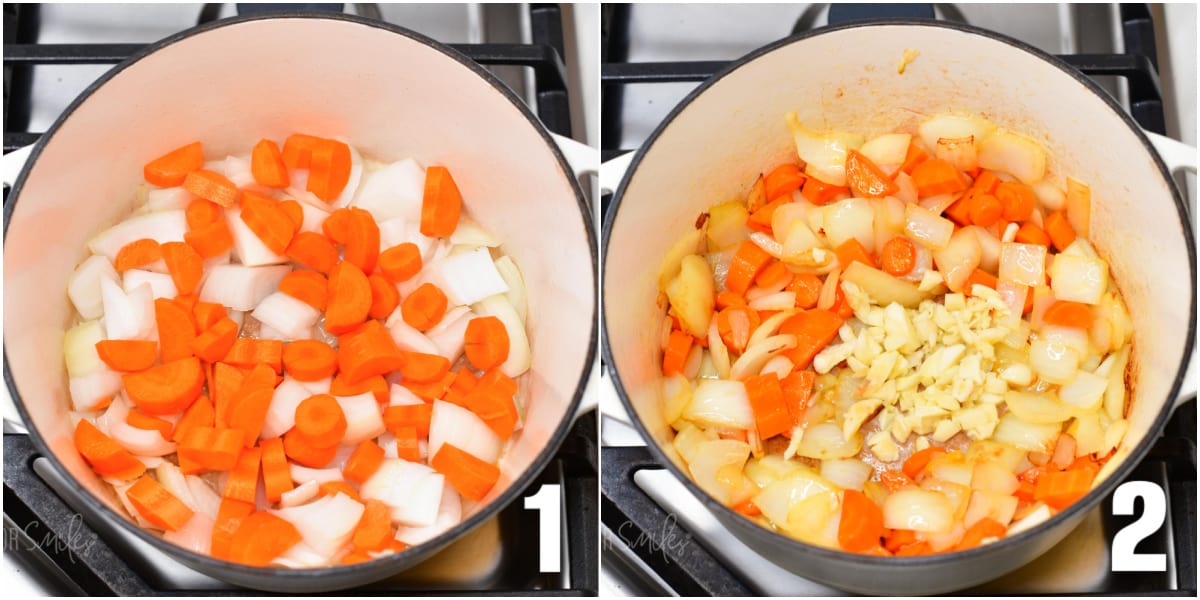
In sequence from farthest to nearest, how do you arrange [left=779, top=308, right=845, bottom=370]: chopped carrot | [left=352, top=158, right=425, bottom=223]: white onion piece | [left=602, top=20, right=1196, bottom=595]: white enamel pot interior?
[left=352, top=158, right=425, bottom=223]: white onion piece < [left=779, top=308, right=845, bottom=370]: chopped carrot < [left=602, top=20, right=1196, bottom=595]: white enamel pot interior

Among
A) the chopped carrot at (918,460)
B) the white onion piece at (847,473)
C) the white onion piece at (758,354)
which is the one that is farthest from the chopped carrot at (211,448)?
the chopped carrot at (918,460)

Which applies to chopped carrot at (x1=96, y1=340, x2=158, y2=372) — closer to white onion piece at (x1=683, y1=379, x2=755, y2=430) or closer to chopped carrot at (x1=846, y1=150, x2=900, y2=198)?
white onion piece at (x1=683, y1=379, x2=755, y2=430)

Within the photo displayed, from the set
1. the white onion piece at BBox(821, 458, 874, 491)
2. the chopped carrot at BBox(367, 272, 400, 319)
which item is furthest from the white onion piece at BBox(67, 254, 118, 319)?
the white onion piece at BBox(821, 458, 874, 491)

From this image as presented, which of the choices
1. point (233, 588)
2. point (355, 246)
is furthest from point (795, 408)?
point (233, 588)

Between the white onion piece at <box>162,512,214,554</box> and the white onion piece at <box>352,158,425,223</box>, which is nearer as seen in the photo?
the white onion piece at <box>162,512,214,554</box>

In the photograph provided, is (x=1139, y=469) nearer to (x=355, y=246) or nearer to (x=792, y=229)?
(x=792, y=229)

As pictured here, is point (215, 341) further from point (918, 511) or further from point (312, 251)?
point (918, 511)

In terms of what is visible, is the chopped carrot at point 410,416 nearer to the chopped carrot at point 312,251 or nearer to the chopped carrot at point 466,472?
the chopped carrot at point 466,472
